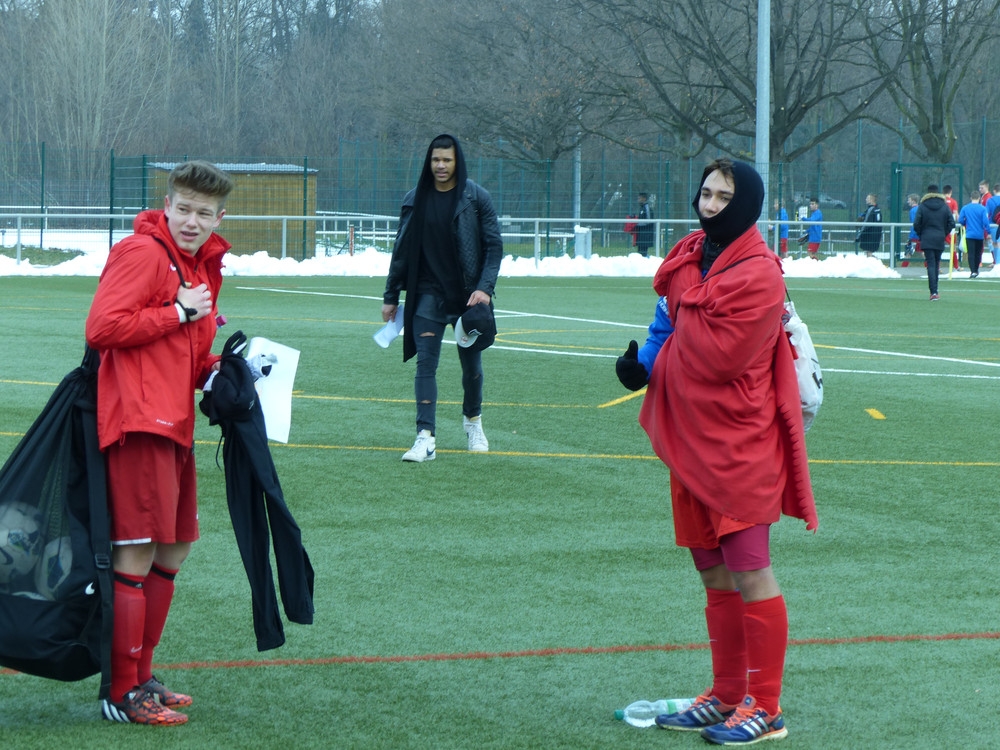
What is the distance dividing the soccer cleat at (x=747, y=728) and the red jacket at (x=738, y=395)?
0.56 metres

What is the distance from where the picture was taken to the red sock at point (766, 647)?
4230mm

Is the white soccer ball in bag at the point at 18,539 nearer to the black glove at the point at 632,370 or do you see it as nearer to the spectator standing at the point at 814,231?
the black glove at the point at 632,370

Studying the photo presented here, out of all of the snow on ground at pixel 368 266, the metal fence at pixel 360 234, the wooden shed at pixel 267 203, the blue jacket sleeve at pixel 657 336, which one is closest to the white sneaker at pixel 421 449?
the blue jacket sleeve at pixel 657 336

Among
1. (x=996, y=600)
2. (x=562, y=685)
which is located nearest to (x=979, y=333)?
(x=996, y=600)

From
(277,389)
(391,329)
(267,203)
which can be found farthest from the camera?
(267,203)

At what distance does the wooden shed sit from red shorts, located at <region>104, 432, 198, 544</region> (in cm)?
2687

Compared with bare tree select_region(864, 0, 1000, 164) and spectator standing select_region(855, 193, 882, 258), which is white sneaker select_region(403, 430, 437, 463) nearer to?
spectator standing select_region(855, 193, 882, 258)

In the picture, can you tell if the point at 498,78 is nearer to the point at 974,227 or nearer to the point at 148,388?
the point at 974,227

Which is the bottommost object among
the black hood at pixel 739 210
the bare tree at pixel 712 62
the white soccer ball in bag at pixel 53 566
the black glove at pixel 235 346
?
the white soccer ball in bag at pixel 53 566

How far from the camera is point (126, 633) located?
4.27 metres

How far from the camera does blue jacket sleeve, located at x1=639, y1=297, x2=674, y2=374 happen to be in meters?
4.50

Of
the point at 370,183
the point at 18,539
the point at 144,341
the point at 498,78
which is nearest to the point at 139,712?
the point at 18,539

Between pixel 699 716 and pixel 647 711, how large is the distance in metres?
0.17

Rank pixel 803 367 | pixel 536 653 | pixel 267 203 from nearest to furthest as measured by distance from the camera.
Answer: pixel 803 367
pixel 536 653
pixel 267 203
